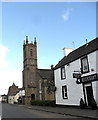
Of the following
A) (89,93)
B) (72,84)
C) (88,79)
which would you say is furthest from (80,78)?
(72,84)

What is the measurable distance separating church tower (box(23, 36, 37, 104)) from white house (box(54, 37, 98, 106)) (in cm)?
3468

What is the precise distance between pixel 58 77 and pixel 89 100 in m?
8.03

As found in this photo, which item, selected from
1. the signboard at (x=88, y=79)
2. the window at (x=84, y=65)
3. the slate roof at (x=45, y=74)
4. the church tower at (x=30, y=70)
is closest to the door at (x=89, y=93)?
the signboard at (x=88, y=79)

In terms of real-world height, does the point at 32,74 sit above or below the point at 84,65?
above

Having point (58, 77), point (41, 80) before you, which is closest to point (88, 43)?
point (58, 77)

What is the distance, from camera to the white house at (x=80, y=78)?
20188 millimetres

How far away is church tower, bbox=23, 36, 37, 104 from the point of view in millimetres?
61500

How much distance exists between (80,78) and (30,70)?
42.7m

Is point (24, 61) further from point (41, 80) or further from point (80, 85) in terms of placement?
point (80, 85)

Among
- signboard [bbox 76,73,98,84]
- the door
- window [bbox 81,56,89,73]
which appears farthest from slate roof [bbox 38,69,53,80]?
the door

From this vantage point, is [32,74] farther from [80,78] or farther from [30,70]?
[80,78]

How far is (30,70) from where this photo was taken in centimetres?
6353

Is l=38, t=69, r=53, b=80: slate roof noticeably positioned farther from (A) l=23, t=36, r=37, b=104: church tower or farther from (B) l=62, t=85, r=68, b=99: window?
(B) l=62, t=85, r=68, b=99: window

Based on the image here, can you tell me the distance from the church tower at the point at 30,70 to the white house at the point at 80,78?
34.7 meters
